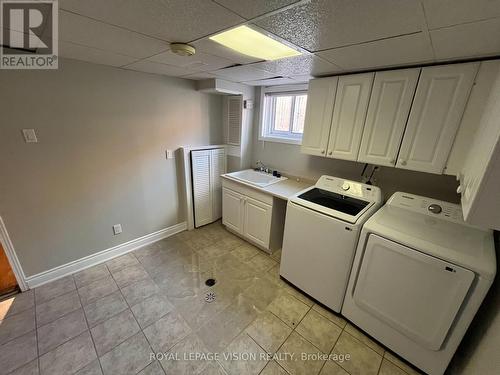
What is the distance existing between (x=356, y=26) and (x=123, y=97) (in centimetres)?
220

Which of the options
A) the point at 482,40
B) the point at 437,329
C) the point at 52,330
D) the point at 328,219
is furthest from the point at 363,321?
the point at 52,330

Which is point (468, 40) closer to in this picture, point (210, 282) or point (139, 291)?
point (210, 282)

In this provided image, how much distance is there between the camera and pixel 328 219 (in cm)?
173

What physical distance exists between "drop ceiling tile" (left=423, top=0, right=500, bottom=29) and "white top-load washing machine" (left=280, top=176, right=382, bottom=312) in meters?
1.24

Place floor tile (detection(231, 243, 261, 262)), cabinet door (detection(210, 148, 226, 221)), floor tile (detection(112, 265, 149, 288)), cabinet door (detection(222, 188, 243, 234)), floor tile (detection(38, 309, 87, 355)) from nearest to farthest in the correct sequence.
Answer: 1. floor tile (detection(38, 309, 87, 355))
2. floor tile (detection(112, 265, 149, 288))
3. floor tile (detection(231, 243, 261, 262))
4. cabinet door (detection(222, 188, 243, 234))
5. cabinet door (detection(210, 148, 226, 221))

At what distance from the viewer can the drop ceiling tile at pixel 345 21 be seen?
0.83 meters

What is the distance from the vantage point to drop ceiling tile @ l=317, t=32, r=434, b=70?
1146 millimetres

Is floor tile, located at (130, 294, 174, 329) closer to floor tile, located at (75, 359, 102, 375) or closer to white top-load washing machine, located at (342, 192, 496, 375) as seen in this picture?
floor tile, located at (75, 359, 102, 375)

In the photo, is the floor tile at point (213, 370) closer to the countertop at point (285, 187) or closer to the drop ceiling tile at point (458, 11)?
the countertop at point (285, 187)

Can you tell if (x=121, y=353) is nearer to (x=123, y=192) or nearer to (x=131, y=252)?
(x=131, y=252)

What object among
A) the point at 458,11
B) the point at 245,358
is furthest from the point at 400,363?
the point at 458,11

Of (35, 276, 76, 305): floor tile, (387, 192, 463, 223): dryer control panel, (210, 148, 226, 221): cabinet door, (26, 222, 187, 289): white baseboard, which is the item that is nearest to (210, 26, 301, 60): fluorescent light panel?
(387, 192, 463, 223): dryer control panel

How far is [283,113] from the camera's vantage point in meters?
2.93

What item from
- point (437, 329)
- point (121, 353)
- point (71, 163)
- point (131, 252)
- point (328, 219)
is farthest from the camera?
point (131, 252)
